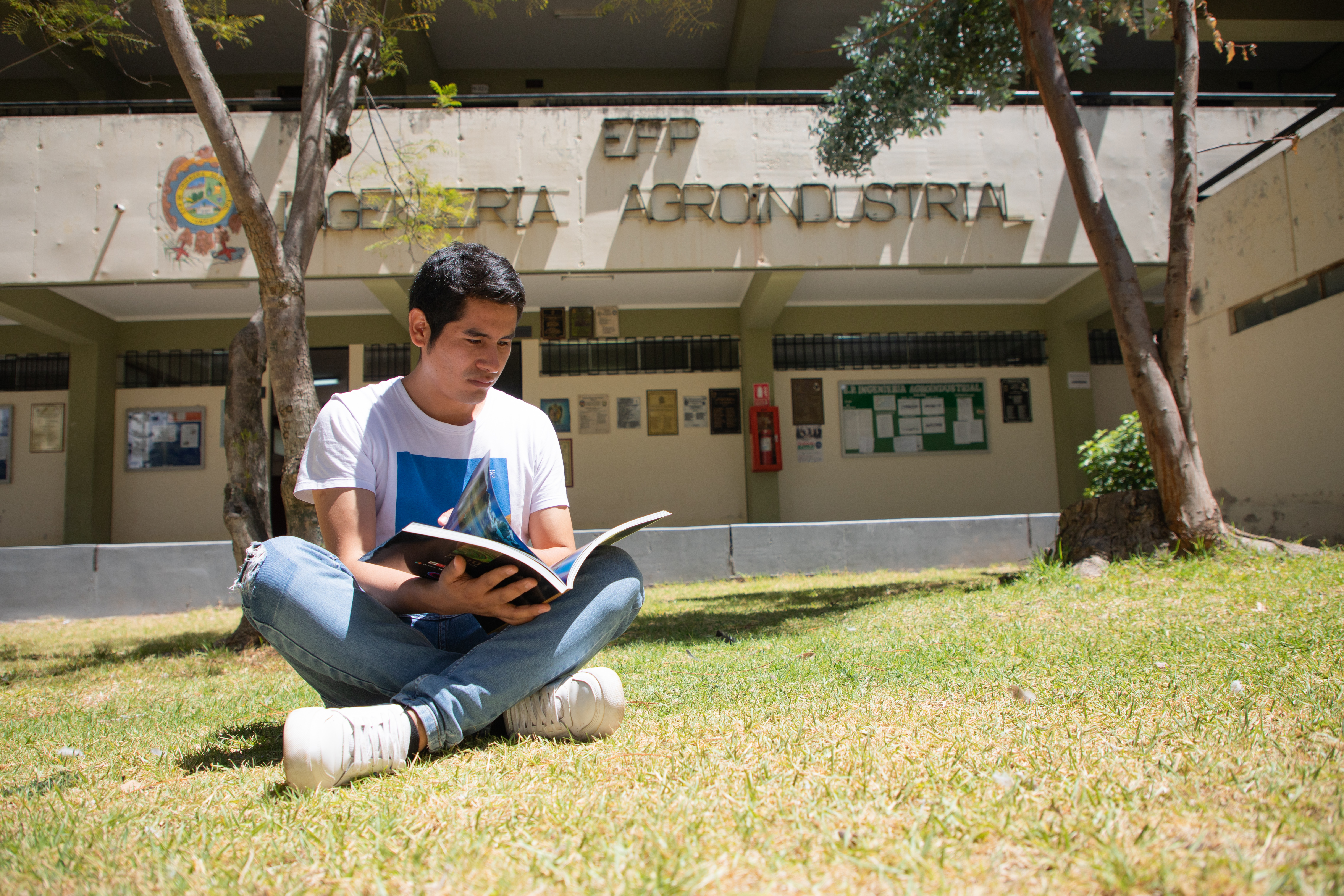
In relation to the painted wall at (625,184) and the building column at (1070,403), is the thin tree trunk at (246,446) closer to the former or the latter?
the painted wall at (625,184)

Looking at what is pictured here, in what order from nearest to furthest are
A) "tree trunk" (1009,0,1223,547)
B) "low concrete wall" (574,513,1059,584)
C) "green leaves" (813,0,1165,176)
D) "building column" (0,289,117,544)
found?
"tree trunk" (1009,0,1223,547) < "green leaves" (813,0,1165,176) < "low concrete wall" (574,513,1059,584) < "building column" (0,289,117,544)

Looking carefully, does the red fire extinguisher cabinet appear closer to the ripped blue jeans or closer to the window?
the window

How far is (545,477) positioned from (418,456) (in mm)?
344

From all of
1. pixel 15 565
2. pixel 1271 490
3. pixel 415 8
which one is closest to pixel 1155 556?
pixel 1271 490

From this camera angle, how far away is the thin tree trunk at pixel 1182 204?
214 inches

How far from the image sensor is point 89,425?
1105 cm

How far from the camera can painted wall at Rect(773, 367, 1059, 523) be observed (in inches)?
456

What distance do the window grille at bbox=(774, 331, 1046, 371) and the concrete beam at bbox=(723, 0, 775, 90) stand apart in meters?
3.79

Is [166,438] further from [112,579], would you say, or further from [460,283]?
[460,283]

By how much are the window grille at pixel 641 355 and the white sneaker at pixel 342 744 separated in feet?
33.0

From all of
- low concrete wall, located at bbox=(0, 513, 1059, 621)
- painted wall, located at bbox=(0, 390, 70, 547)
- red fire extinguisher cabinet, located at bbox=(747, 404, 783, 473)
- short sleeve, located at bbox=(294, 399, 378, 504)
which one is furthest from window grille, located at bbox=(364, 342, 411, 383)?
short sleeve, located at bbox=(294, 399, 378, 504)

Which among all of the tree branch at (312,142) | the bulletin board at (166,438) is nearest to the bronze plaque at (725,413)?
the bulletin board at (166,438)

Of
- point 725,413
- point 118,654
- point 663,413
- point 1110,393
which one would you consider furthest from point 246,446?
point 1110,393

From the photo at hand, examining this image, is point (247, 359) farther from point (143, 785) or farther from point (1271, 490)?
point (1271, 490)
